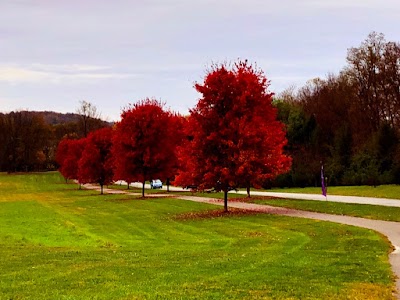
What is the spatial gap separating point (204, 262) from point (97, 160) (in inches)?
2120

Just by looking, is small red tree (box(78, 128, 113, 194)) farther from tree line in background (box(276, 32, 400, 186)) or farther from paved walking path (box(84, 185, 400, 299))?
paved walking path (box(84, 185, 400, 299))

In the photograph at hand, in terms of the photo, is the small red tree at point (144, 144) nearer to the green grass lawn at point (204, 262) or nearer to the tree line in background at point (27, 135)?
the green grass lawn at point (204, 262)

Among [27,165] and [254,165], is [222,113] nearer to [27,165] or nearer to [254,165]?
[254,165]

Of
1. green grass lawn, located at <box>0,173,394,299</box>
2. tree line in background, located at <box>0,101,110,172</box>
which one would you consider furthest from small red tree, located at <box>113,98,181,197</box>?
tree line in background, located at <box>0,101,110,172</box>

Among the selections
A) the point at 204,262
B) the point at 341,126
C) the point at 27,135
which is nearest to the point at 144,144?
the point at 341,126

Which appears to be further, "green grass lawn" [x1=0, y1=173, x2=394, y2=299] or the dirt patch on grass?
the dirt patch on grass

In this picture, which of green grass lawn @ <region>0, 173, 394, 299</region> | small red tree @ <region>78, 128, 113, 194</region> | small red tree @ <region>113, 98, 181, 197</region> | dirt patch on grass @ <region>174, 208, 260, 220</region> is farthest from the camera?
small red tree @ <region>78, 128, 113, 194</region>

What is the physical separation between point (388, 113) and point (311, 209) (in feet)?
110

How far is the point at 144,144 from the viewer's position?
166ft

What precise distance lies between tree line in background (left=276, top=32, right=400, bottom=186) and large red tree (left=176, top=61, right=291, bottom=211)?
21878mm

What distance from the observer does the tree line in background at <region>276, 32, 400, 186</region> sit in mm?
52219

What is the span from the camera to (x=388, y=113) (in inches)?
2405

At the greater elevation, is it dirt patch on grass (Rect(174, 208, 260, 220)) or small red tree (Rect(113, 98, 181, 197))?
small red tree (Rect(113, 98, 181, 197))

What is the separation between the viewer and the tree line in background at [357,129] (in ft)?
171
